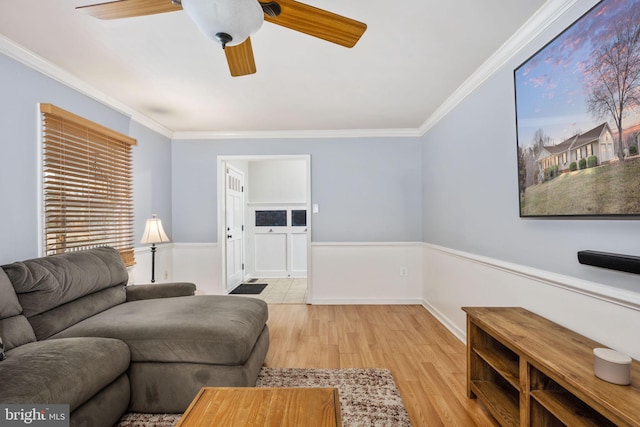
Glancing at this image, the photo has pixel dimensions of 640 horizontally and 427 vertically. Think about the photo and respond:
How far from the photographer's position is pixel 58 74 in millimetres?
2412

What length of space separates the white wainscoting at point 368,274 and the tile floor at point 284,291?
15.6 inches

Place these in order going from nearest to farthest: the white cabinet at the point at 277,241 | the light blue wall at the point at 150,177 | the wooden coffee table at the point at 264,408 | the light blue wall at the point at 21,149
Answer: the wooden coffee table at the point at 264,408 < the light blue wall at the point at 21,149 < the light blue wall at the point at 150,177 < the white cabinet at the point at 277,241

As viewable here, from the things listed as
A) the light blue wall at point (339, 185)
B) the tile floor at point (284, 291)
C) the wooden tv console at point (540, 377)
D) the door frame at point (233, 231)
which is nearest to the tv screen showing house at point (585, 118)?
the wooden tv console at point (540, 377)

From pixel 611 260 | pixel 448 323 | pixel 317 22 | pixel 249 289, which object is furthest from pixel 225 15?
pixel 249 289

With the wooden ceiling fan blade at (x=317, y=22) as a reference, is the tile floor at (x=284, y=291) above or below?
below

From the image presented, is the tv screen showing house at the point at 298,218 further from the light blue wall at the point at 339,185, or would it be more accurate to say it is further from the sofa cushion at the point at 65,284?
the sofa cushion at the point at 65,284

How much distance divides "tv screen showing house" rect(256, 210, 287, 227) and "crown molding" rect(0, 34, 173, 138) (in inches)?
113

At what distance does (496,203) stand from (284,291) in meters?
3.43

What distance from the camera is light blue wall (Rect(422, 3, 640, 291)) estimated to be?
4.86ft

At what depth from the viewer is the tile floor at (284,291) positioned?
4.34 m

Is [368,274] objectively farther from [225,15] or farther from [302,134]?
[225,15]

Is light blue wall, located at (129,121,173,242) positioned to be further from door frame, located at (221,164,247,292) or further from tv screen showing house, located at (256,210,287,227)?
tv screen showing house, located at (256,210,287,227)

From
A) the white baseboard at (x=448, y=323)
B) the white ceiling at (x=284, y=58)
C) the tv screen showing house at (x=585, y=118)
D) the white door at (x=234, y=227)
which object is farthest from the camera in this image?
the white door at (x=234, y=227)

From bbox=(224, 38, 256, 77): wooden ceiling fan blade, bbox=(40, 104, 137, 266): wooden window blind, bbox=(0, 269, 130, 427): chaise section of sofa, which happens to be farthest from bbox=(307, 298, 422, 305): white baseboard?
bbox=(224, 38, 256, 77): wooden ceiling fan blade
